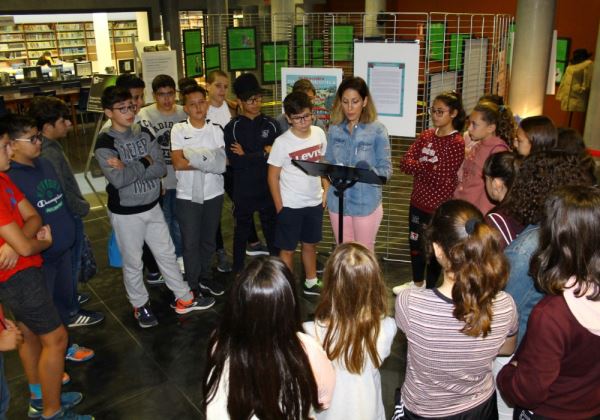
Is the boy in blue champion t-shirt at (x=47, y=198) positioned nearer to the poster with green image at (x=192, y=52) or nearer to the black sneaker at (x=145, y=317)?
the black sneaker at (x=145, y=317)

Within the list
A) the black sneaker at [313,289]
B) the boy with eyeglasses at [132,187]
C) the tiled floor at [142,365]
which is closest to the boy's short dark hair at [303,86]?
the boy with eyeglasses at [132,187]

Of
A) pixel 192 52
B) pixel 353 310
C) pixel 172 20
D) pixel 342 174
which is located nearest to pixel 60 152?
pixel 342 174

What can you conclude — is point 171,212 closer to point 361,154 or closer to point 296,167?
point 296,167

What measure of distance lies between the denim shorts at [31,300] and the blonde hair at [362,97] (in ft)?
6.72

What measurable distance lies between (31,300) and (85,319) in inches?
54.9

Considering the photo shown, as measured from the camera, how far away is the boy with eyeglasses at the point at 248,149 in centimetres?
373

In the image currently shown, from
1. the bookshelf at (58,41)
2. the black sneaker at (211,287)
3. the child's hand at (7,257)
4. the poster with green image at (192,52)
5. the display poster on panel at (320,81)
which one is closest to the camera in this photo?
the child's hand at (7,257)

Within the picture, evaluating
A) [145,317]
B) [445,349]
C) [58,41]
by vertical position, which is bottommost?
[145,317]

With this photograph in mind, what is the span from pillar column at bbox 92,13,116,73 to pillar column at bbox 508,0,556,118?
34.8 feet

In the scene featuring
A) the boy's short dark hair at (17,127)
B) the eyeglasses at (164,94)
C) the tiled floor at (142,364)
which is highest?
the eyeglasses at (164,94)

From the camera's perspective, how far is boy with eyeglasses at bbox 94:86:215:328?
318 cm

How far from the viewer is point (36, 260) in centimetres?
246

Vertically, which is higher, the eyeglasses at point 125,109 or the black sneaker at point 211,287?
the eyeglasses at point 125,109

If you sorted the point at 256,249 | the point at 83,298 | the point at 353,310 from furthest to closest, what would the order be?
the point at 256,249 < the point at 83,298 < the point at 353,310
